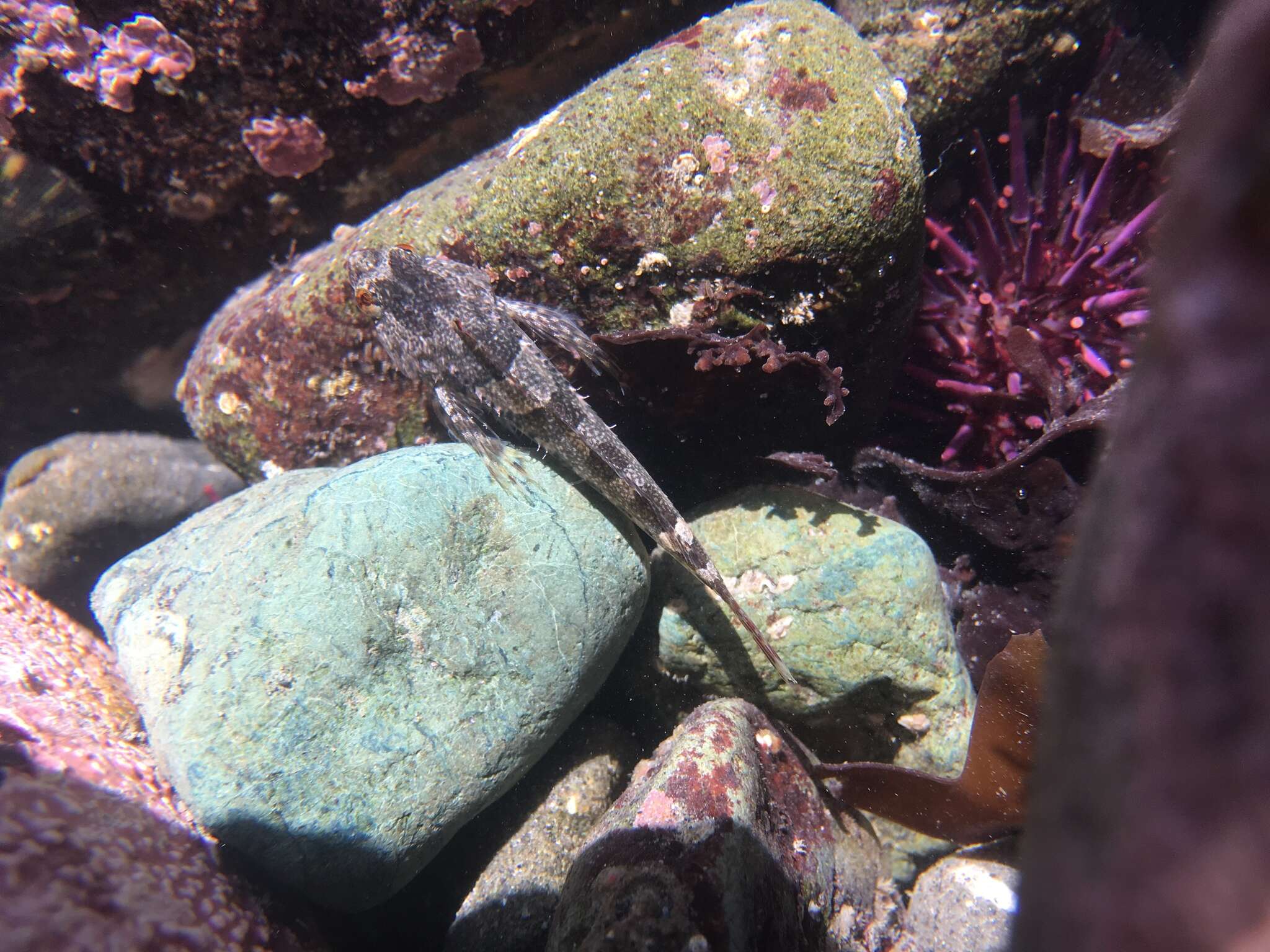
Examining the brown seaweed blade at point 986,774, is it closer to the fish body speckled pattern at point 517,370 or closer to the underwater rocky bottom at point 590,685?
Answer: the underwater rocky bottom at point 590,685

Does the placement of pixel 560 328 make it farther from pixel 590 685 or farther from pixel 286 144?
pixel 286 144

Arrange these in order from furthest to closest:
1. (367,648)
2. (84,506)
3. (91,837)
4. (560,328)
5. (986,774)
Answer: (84,506), (560,328), (986,774), (367,648), (91,837)

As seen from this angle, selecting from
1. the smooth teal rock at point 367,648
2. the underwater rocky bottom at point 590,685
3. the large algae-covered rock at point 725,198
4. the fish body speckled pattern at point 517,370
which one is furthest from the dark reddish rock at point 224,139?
the smooth teal rock at point 367,648

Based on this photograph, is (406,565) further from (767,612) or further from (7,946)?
(767,612)

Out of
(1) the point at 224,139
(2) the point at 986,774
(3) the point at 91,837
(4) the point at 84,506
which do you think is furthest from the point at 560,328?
(4) the point at 84,506

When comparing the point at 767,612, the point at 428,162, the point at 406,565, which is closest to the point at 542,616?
the point at 406,565

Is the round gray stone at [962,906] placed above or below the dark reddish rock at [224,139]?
below

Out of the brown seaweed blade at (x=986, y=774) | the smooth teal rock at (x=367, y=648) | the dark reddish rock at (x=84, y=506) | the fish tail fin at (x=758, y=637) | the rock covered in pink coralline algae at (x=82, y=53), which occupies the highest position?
the rock covered in pink coralline algae at (x=82, y=53)
